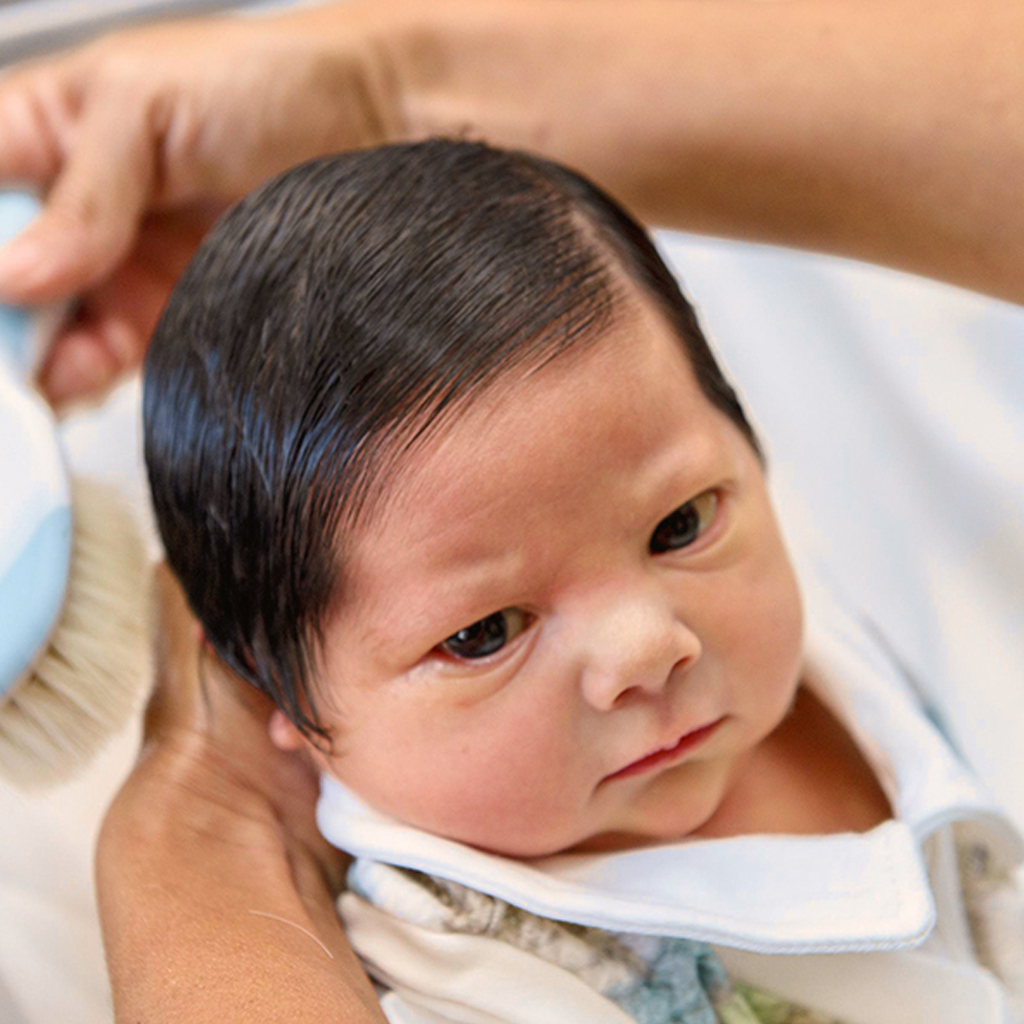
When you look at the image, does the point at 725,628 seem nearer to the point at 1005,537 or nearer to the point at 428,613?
the point at 428,613

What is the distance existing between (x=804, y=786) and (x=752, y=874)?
0.41 feet

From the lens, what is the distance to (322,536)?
570 millimetres

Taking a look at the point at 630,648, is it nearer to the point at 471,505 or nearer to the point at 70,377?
the point at 471,505

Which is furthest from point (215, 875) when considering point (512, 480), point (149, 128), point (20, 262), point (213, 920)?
point (149, 128)

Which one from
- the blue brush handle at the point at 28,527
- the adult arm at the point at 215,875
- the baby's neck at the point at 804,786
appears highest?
the blue brush handle at the point at 28,527

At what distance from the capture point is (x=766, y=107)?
0.86 m

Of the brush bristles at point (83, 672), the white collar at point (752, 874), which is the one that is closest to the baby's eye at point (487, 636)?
the white collar at point (752, 874)

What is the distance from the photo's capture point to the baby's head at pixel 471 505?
0.56 meters

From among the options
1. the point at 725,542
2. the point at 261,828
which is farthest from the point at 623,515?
the point at 261,828

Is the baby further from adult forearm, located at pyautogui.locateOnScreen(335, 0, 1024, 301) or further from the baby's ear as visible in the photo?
adult forearm, located at pyautogui.locateOnScreen(335, 0, 1024, 301)

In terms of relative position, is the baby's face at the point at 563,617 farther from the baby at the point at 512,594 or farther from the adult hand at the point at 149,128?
the adult hand at the point at 149,128

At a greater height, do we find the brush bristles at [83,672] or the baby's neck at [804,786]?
the brush bristles at [83,672]

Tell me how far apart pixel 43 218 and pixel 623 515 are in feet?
1.79

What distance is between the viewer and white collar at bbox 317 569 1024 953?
61 cm
